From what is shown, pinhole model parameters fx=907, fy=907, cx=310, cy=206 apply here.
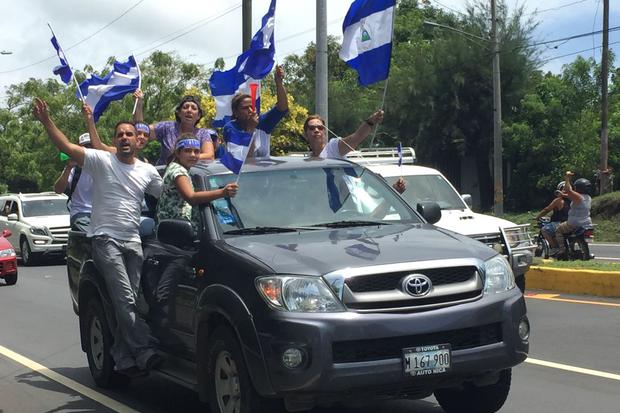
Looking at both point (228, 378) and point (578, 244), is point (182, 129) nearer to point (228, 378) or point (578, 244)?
point (228, 378)

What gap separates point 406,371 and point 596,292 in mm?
8022

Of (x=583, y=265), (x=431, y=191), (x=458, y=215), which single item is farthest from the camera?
(x=583, y=265)

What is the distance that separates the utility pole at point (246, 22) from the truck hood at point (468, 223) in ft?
36.5

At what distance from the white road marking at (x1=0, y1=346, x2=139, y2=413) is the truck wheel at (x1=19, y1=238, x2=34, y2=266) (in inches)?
517

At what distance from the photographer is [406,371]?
16.1 feet

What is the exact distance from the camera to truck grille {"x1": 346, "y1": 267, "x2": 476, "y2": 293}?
4914 mm

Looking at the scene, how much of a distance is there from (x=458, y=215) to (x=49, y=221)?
13978mm

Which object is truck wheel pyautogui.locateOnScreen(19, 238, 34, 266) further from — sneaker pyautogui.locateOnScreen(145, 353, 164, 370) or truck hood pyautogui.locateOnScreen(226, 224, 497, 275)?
truck hood pyautogui.locateOnScreen(226, 224, 497, 275)

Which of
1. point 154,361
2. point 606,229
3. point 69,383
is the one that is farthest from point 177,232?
point 606,229

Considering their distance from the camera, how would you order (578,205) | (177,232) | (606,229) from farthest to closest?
(606,229), (578,205), (177,232)

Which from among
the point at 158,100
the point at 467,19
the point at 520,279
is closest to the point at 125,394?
the point at 520,279

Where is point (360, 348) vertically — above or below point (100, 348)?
above

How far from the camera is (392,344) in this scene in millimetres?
4902

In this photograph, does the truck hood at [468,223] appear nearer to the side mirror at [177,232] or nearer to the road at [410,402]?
the road at [410,402]
